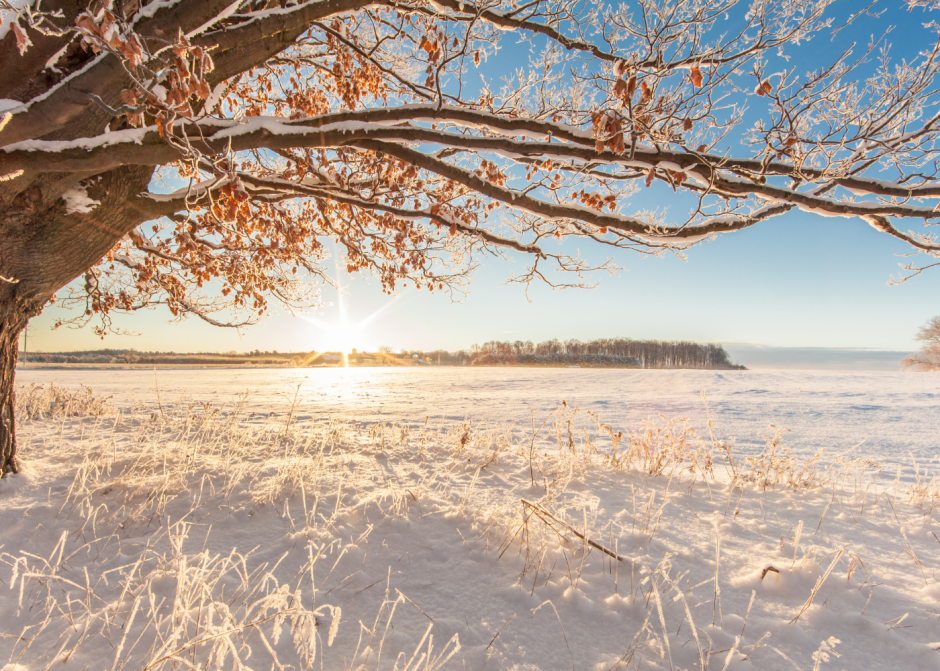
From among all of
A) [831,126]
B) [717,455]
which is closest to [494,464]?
[717,455]

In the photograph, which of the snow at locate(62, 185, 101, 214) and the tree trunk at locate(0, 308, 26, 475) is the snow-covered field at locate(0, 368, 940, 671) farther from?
the snow at locate(62, 185, 101, 214)

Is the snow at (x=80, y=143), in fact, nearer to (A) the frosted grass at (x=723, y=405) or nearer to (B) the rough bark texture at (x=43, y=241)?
(B) the rough bark texture at (x=43, y=241)

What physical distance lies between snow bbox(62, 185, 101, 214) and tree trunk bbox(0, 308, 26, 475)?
102 cm

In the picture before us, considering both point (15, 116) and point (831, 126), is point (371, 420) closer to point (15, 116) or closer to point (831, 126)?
point (15, 116)

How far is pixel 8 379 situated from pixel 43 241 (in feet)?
4.30

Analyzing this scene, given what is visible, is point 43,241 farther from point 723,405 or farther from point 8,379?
point 723,405

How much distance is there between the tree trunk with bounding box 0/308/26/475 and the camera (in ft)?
11.4

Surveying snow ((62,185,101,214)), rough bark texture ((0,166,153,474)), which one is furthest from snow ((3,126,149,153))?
snow ((62,185,101,214))

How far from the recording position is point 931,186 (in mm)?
3479

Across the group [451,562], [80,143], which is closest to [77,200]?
[80,143]

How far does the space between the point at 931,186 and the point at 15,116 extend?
6956 millimetres

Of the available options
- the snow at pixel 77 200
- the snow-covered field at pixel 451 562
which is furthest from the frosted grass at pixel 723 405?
the snow at pixel 77 200

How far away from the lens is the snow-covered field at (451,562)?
5.23ft

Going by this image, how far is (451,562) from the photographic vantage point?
2.28m
